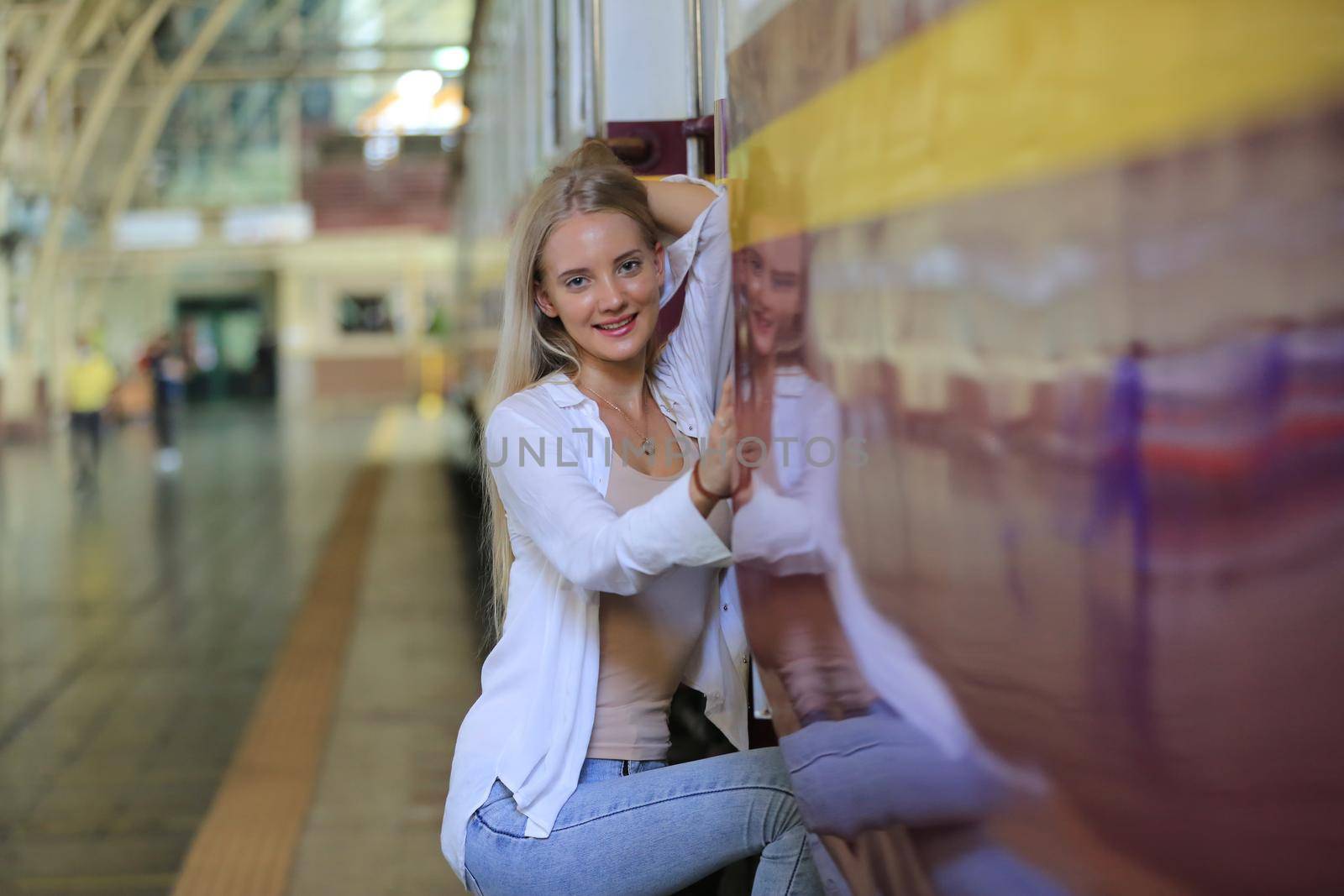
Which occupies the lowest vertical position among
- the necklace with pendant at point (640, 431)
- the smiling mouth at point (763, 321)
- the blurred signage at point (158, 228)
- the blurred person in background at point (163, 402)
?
the blurred person in background at point (163, 402)

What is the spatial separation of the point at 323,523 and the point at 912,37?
9.41 metres

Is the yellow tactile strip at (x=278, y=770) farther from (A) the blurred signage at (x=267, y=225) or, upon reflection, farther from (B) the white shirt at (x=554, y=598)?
(A) the blurred signage at (x=267, y=225)

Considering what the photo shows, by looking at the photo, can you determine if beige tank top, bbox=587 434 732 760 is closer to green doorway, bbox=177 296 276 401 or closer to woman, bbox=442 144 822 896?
woman, bbox=442 144 822 896

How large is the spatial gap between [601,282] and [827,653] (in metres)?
0.67

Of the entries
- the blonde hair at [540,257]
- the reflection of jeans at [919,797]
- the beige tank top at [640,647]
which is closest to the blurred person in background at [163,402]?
the blonde hair at [540,257]

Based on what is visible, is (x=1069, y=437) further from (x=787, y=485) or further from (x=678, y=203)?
(x=678, y=203)

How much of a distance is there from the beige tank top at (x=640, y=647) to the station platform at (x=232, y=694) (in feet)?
5.63

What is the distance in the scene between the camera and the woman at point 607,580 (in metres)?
1.58

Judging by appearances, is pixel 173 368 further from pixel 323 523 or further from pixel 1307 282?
pixel 1307 282

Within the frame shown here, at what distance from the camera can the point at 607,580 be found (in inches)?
60.3

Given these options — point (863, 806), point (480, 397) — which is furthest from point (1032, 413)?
point (480, 397)

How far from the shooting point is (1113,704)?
80 cm

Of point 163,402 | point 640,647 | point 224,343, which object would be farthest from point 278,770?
point 224,343

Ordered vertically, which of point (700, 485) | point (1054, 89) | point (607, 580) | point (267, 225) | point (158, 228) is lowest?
point (607, 580)
